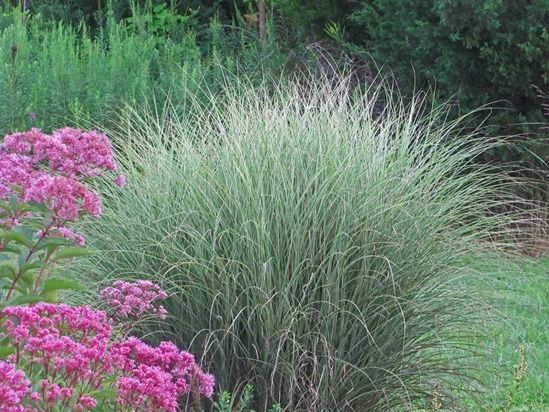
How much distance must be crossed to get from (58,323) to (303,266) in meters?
1.53

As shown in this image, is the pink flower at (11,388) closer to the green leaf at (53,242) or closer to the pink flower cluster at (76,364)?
the pink flower cluster at (76,364)

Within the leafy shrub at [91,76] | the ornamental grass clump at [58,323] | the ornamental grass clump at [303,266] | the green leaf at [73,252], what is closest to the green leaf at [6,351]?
the ornamental grass clump at [58,323]

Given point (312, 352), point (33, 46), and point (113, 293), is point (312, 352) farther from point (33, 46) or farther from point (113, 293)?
point (33, 46)

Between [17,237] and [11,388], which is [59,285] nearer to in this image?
[17,237]

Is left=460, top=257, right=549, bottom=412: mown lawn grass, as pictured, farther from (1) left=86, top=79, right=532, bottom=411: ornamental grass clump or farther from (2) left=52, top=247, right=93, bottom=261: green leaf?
(2) left=52, top=247, right=93, bottom=261: green leaf

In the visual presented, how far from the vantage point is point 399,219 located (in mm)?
4188

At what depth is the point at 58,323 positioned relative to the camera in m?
2.62

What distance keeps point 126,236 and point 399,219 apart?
1084 mm

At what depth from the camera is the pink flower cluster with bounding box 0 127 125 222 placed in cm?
259

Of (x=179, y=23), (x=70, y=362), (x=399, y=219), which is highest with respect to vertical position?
(x=70, y=362)

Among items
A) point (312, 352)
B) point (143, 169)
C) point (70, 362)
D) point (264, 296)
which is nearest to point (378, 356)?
point (312, 352)

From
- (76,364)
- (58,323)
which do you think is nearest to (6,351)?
(58,323)

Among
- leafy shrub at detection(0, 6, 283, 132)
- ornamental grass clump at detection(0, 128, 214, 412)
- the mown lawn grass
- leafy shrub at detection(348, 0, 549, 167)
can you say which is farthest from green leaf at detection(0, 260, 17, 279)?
leafy shrub at detection(348, 0, 549, 167)

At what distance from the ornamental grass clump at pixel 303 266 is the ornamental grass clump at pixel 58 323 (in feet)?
3.35
